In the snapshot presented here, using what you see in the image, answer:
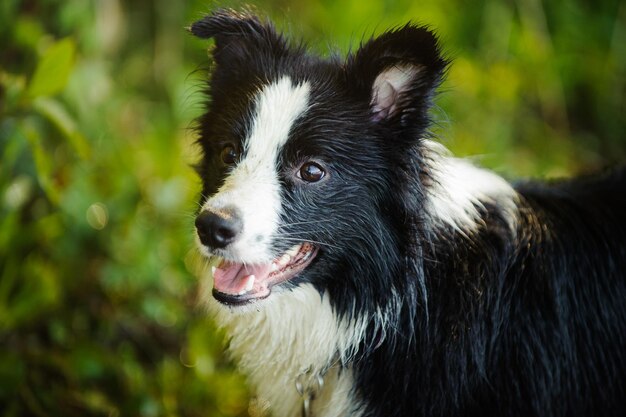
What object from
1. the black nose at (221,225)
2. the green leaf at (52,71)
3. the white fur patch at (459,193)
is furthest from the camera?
the green leaf at (52,71)

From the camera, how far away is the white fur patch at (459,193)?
219 centimetres

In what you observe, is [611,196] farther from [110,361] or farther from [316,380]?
[110,361]

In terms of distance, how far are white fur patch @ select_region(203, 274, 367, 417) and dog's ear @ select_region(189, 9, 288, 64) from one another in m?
0.85

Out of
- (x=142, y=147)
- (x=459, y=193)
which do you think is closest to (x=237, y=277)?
(x=459, y=193)

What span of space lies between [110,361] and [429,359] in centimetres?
161

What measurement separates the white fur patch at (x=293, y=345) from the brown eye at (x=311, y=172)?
0.36 meters

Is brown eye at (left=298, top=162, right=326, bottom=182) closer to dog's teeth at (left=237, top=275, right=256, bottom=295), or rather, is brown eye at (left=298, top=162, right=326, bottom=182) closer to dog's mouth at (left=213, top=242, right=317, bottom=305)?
dog's mouth at (left=213, top=242, right=317, bottom=305)

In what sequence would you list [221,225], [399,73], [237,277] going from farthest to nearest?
[237,277] → [399,73] → [221,225]

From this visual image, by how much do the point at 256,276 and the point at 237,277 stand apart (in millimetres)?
68

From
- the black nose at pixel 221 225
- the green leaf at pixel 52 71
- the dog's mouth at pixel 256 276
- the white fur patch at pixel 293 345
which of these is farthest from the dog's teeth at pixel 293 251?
the green leaf at pixel 52 71

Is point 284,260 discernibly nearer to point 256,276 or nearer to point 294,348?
point 256,276

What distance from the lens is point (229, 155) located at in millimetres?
2262

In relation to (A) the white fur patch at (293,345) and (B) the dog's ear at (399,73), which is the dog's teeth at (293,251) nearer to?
(A) the white fur patch at (293,345)

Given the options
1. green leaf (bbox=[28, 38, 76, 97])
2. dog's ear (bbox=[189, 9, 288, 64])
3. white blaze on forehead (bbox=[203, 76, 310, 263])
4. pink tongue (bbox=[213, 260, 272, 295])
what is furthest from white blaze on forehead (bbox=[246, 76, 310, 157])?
green leaf (bbox=[28, 38, 76, 97])
